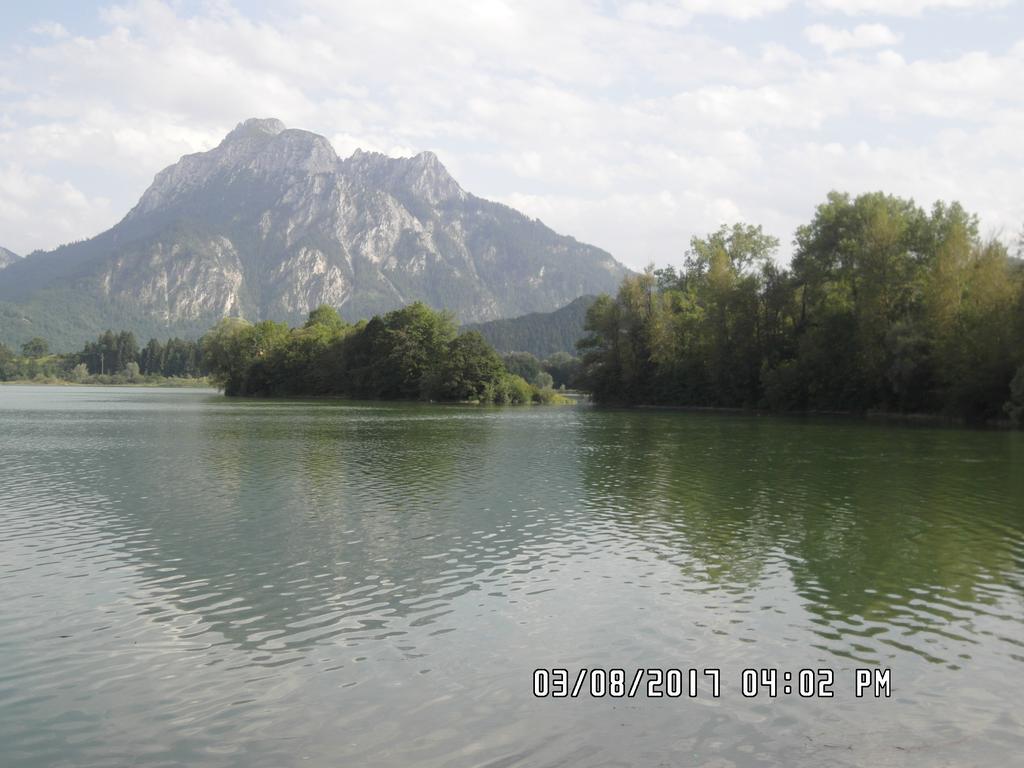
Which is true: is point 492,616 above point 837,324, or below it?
below

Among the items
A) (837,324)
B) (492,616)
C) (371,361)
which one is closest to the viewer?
(492,616)

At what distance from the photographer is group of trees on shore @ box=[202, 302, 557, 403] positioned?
398 feet

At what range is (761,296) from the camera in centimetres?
9325

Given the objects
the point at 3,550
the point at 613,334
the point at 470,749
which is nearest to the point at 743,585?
the point at 470,749

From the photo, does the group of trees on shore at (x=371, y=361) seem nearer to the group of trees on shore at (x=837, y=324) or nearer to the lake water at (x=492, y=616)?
the group of trees on shore at (x=837, y=324)

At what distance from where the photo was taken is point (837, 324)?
8112 cm

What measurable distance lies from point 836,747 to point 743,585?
6848 millimetres

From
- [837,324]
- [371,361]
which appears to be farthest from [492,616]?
[371,361]
